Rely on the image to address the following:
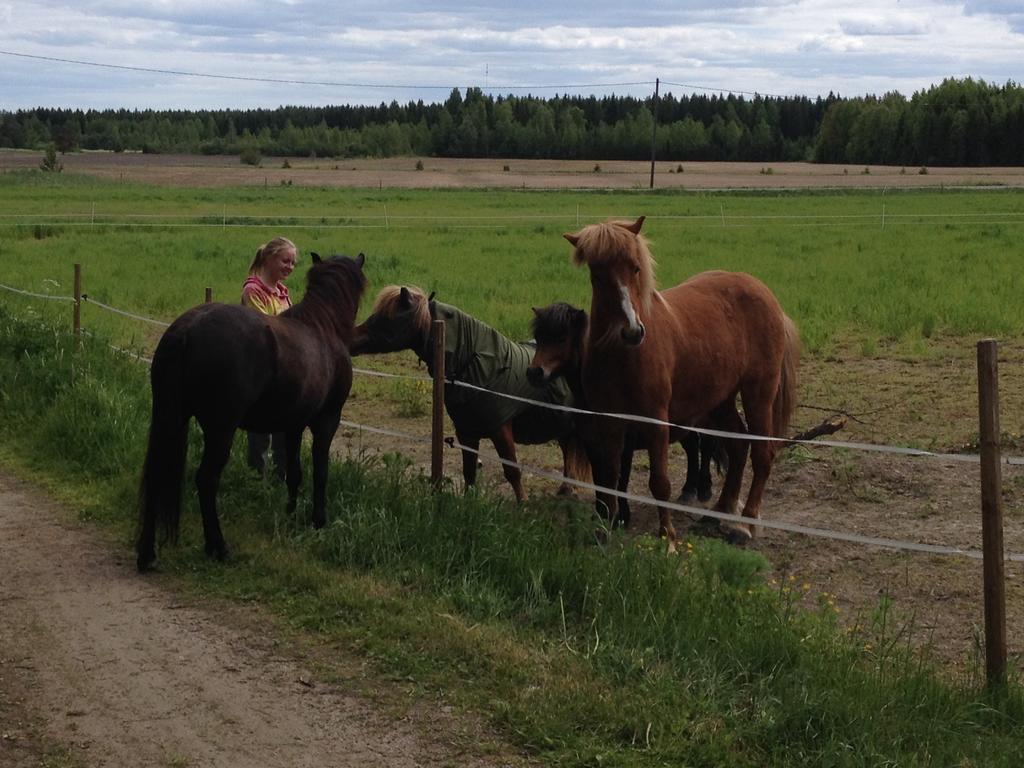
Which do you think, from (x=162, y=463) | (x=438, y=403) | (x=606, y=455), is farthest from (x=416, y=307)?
(x=162, y=463)

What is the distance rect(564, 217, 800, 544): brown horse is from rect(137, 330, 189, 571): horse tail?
231 cm

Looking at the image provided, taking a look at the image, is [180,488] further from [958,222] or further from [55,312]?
[958,222]

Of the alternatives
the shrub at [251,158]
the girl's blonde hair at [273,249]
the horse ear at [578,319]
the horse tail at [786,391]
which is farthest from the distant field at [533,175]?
the horse ear at [578,319]

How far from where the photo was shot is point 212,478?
6055 millimetres

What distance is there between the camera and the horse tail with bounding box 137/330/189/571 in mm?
5957

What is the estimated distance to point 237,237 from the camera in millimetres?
28750

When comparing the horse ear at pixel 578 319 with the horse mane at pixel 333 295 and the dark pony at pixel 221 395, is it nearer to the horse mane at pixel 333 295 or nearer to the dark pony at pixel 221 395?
the horse mane at pixel 333 295

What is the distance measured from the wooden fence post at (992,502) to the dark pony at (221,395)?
346cm

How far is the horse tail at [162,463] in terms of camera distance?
596cm

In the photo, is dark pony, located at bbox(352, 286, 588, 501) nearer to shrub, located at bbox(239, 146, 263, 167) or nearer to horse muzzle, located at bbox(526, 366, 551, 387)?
horse muzzle, located at bbox(526, 366, 551, 387)

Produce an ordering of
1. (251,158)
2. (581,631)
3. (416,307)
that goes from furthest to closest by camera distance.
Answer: (251,158)
(416,307)
(581,631)

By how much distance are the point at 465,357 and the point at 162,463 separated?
2189 mm

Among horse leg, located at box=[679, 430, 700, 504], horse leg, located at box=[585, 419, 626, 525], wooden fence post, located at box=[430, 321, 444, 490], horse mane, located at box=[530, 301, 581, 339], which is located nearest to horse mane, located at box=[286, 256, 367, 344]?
wooden fence post, located at box=[430, 321, 444, 490]

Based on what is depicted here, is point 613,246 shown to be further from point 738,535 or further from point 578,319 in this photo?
point 738,535
